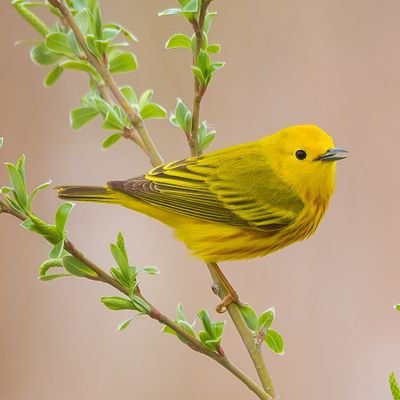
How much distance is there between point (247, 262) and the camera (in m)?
4.46

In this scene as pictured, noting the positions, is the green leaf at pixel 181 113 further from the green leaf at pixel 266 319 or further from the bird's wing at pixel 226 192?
the green leaf at pixel 266 319

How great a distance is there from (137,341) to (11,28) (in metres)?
1.99

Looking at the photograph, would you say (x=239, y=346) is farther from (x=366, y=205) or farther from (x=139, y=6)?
(x=139, y=6)

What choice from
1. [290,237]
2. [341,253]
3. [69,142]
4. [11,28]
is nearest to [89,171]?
[69,142]

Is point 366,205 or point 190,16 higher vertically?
point 190,16

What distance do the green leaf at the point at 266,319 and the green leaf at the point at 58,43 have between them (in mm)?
790

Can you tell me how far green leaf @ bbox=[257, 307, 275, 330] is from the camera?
160 centimetres

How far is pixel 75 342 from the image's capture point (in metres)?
4.42

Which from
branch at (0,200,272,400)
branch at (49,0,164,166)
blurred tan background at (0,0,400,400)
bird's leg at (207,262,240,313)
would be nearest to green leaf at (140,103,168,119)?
branch at (49,0,164,166)

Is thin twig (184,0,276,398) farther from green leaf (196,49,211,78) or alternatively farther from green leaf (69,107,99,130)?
green leaf (69,107,99,130)

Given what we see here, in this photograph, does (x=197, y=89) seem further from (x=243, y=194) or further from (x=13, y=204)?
(x=243, y=194)

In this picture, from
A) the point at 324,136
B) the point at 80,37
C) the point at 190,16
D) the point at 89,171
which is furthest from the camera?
the point at 89,171

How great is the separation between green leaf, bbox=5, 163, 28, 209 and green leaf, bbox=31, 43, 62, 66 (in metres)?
0.65

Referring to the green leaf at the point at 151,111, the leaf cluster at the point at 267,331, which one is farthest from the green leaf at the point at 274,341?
the green leaf at the point at 151,111
